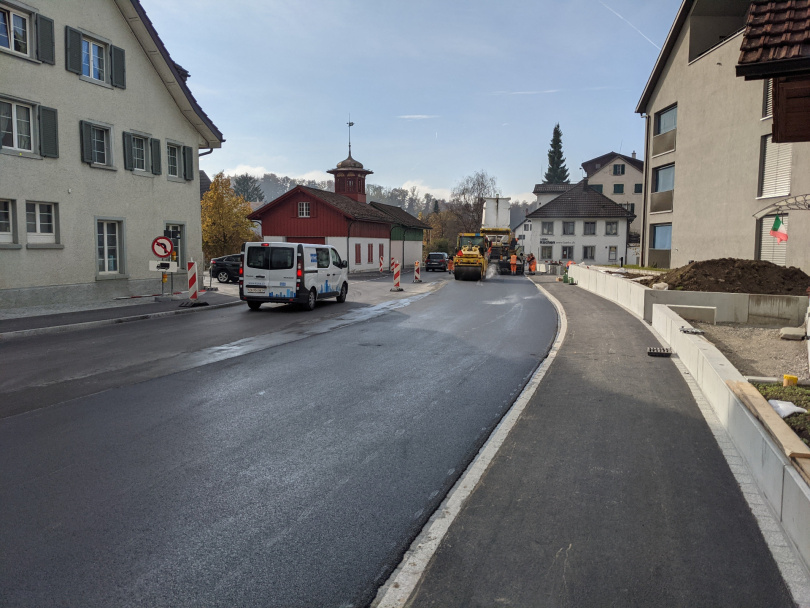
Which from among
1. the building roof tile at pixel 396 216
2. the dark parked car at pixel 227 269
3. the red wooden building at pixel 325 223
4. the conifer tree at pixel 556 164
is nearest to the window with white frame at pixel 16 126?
the dark parked car at pixel 227 269

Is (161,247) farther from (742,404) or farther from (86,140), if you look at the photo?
(742,404)

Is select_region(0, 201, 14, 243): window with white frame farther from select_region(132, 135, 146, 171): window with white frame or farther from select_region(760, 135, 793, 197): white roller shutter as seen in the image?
select_region(760, 135, 793, 197): white roller shutter

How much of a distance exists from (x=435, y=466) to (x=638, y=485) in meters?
1.62

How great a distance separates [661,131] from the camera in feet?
115

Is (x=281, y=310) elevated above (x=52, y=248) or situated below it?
below

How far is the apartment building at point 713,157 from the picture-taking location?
23391 millimetres

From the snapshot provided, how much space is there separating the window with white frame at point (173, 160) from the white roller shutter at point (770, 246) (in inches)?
876

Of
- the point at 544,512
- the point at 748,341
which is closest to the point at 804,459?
the point at 544,512

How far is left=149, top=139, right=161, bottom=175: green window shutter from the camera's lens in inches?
898

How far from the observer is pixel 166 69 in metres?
22.8

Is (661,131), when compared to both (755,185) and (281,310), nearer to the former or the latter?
(755,185)

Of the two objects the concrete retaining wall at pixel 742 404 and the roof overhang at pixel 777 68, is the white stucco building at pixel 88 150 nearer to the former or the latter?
the concrete retaining wall at pixel 742 404

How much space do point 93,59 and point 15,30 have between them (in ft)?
9.71

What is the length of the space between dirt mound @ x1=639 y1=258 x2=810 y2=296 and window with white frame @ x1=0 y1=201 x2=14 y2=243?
18471 mm
